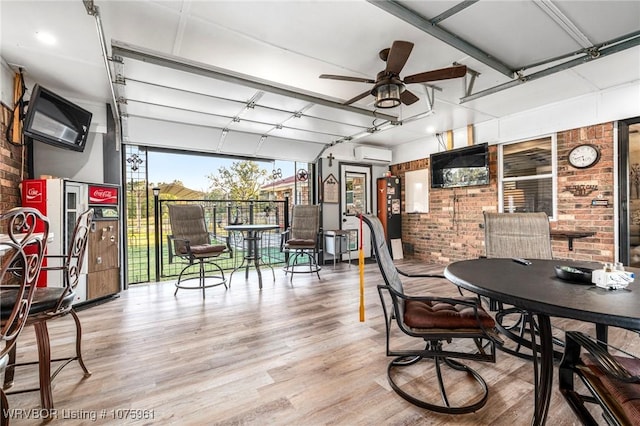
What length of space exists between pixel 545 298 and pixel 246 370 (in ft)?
6.11

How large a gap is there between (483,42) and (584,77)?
72.6 inches

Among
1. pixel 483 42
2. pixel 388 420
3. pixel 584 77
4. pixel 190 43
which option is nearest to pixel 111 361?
pixel 388 420

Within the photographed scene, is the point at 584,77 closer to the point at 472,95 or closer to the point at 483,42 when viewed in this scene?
the point at 472,95

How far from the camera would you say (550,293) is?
1294 millimetres

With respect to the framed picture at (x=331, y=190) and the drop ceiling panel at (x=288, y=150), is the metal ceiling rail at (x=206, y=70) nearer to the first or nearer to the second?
the drop ceiling panel at (x=288, y=150)

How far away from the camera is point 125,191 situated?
435 cm

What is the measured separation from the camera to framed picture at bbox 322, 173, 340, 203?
619 cm

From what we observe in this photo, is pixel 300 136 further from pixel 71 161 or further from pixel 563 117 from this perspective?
pixel 563 117

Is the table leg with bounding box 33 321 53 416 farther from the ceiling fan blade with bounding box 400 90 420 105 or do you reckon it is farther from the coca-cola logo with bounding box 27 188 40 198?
the ceiling fan blade with bounding box 400 90 420 105

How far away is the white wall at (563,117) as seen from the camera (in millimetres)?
3637

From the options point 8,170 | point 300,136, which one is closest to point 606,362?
point 8,170

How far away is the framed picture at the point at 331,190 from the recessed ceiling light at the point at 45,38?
4457 mm

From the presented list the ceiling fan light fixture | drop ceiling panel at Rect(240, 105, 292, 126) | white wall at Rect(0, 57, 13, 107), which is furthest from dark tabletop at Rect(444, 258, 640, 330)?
white wall at Rect(0, 57, 13, 107)

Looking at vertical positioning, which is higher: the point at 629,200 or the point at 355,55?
the point at 355,55
